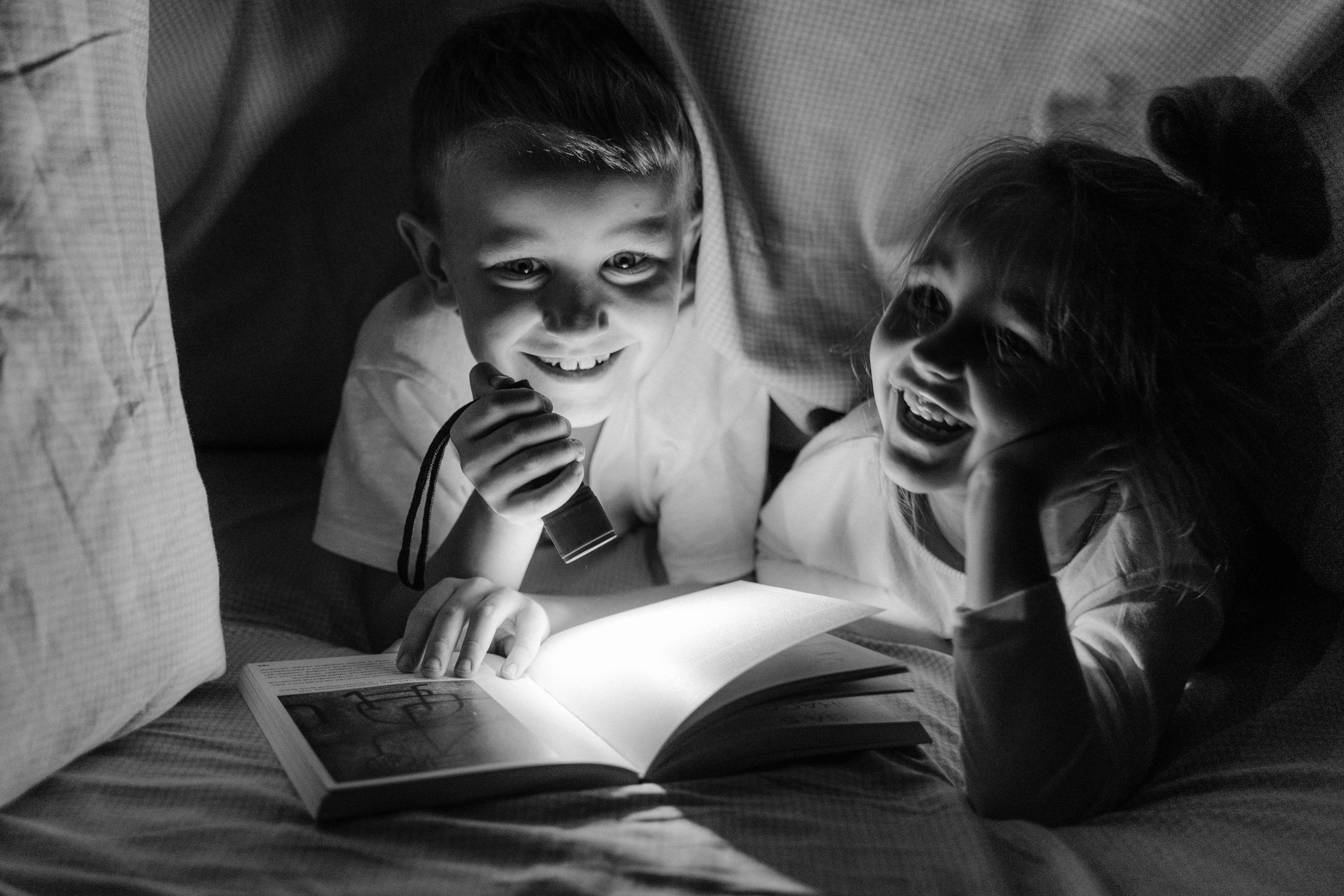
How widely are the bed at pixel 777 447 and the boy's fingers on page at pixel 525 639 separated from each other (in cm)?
16

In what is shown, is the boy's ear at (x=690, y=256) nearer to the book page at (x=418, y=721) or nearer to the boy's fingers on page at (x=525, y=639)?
the boy's fingers on page at (x=525, y=639)

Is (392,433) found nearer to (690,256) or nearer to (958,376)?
(690,256)

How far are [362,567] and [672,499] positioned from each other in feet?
1.08

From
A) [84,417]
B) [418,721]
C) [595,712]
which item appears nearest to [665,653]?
[595,712]

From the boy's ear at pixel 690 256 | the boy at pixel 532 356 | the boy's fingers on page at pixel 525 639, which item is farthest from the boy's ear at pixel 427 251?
the boy's fingers on page at pixel 525 639

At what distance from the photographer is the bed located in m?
0.62

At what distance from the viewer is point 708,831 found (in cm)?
65

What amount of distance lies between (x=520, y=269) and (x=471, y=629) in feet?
1.02

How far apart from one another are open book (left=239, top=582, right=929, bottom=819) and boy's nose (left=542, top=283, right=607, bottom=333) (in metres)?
0.26

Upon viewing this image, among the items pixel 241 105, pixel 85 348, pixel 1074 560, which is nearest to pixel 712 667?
pixel 1074 560

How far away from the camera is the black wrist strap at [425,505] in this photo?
0.89 meters

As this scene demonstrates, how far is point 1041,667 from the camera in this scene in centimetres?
71

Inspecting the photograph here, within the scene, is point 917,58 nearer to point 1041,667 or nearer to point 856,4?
point 856,4

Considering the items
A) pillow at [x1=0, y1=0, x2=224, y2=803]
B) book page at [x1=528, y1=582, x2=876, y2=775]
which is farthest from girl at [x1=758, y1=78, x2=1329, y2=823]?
pillow at [x1=0, y1=0, x2=224, y2=803]
